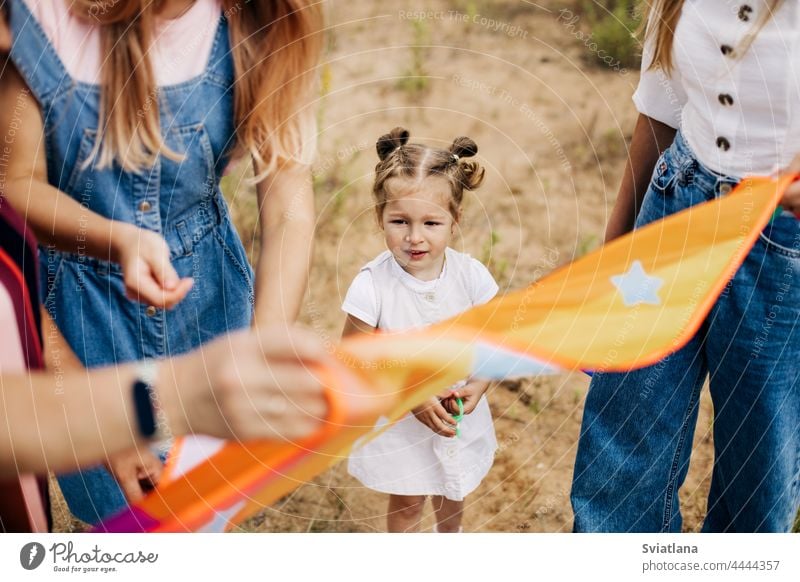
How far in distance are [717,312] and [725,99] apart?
186mm

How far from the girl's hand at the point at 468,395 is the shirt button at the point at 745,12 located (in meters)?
0.36

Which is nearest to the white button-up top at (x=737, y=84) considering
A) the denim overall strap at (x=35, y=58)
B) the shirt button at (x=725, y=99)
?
the shirt button at (x=725, y=99)

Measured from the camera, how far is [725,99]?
735 millimetres

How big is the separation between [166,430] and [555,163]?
47 centimetres

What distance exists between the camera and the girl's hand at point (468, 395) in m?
0.83

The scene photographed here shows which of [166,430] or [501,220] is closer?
[166,430]

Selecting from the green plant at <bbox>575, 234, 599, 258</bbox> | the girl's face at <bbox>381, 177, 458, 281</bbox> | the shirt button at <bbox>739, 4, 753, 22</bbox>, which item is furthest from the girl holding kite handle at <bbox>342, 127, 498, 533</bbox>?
the shirt button at <bbox>739, 4, 753, 22</bbox>

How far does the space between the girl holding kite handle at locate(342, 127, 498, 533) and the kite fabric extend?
0.05ft

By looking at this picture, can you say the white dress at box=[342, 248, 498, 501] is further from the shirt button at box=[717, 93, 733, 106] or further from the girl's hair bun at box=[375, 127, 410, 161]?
the shirt button at box=[717, 93, 733, 106]

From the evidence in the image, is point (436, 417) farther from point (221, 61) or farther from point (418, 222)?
point (221, 61)
